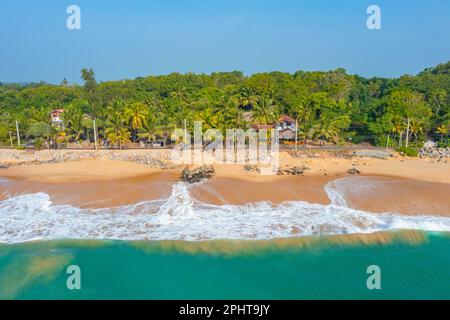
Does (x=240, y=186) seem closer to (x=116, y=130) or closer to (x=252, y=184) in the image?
(x=252, y=184)

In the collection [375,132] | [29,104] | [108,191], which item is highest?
[29,104]

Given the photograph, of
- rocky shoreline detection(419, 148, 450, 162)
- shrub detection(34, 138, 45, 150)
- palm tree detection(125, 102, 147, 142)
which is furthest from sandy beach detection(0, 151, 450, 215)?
palm tree detection(125, 102, 147, 142)

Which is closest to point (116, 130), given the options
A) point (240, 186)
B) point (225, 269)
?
point (240, 186)

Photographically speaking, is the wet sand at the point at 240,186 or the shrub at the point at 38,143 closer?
the wet sand at the point at 240,186

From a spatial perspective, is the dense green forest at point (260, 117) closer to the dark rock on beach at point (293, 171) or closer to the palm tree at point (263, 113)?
the palm tree at point (263, 113)

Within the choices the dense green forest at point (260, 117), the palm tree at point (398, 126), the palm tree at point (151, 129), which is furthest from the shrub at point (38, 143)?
the palm tree at point (398, 126)

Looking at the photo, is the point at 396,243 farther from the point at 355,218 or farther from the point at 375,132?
the point at 375,132
